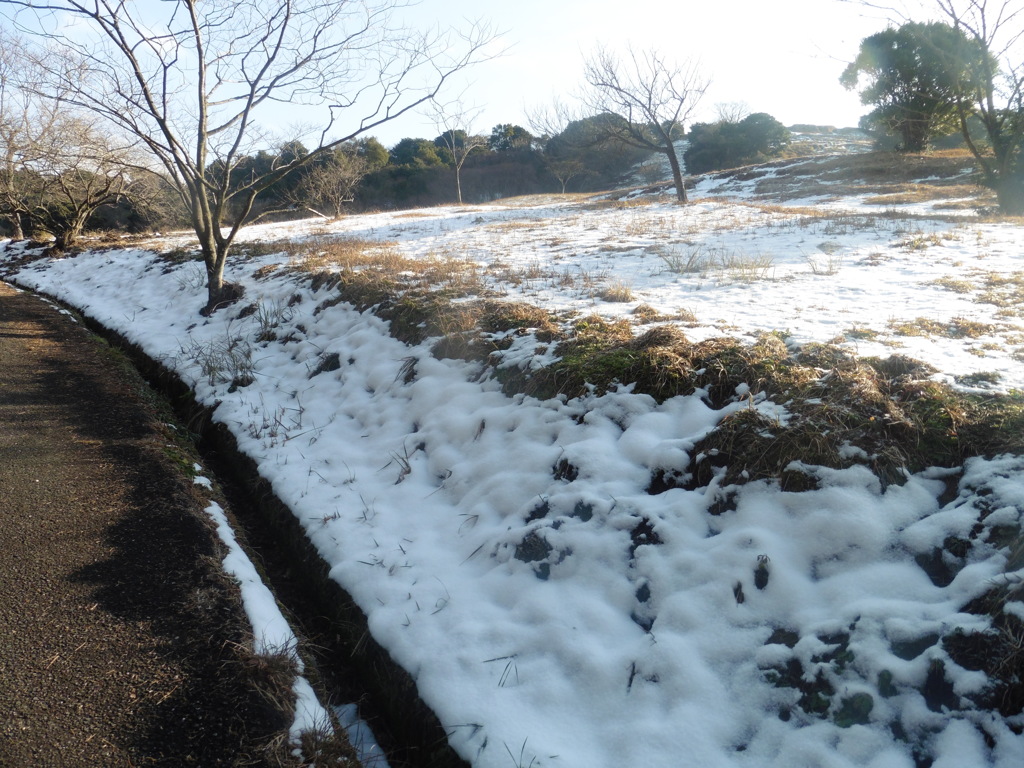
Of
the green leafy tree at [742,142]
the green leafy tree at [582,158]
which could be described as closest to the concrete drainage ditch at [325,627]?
the green leafy tree at [582,158]

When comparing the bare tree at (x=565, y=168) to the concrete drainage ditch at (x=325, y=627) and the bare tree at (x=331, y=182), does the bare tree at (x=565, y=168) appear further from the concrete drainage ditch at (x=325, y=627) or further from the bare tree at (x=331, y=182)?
the concrete drainage ditch at (x=325, y=627)

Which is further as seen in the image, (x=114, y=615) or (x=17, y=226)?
(x=17, y=226)

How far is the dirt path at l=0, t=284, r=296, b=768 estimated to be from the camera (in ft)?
7.38

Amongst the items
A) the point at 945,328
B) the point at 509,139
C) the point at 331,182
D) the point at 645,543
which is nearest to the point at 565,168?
the point at 509,139

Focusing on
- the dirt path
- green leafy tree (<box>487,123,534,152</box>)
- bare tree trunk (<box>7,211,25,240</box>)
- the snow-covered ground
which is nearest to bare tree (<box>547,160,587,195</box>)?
green leafy tree (<box>487,123,534,152</box>)

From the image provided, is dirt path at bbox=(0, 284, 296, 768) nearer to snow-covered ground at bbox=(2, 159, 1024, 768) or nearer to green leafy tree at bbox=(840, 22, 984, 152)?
snow-covered ground at bbox=(2, 159, 1024, 768)

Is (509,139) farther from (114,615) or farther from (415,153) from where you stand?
(114,615)

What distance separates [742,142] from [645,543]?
3814 cm

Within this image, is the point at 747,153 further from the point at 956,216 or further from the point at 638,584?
the point at 638,584

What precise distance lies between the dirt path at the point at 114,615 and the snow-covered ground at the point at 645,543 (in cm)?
66

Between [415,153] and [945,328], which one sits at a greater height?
[415,153]

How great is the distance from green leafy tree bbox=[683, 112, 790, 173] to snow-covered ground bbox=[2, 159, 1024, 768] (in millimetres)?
33143

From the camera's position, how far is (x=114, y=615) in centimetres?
280

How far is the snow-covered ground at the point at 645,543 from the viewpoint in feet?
7.11
